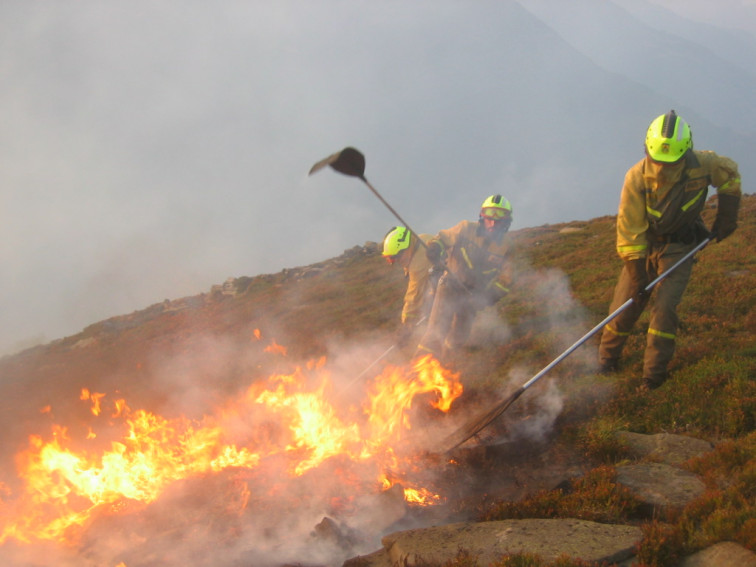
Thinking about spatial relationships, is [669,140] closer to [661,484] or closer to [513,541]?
[661,484]

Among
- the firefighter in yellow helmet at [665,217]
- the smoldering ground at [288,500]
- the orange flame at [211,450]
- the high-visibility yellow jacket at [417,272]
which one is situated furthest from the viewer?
the high-visibility yellow jacket at [417,272]

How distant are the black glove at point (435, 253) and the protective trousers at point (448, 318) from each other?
0.74ft

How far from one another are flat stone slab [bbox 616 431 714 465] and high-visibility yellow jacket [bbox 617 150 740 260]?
6.85 feet

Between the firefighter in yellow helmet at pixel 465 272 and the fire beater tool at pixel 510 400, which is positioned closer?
the fire beater tool at pixel 510 400

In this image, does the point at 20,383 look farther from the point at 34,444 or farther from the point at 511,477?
the point at 511,477

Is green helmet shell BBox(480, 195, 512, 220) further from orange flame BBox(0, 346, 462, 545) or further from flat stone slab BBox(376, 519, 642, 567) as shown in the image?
flat stone slab BBox(376, 519, 642, 567)

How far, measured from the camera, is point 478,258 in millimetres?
8750

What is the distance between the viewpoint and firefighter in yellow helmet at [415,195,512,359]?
8.59 m

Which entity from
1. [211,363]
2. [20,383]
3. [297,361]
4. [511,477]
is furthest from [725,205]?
[20,383]

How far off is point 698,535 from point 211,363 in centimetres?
1360

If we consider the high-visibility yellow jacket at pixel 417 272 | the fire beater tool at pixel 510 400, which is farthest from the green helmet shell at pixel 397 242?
the fire beater tool at pixel 510 400

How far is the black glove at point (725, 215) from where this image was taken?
250 inches

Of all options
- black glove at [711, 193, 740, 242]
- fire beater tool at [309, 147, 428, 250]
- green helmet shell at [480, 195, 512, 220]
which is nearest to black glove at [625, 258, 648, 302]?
black glove at [711, 193, 740, 242]

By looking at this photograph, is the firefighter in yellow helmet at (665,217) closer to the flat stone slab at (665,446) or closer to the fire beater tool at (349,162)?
the flat stone slab at (665,446)
